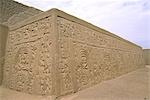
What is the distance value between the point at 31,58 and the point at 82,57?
162 centimetres

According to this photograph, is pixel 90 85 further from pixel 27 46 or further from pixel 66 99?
pixel 27 46

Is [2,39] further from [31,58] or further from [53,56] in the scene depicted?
[53,56]

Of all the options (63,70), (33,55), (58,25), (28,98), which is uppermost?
(58,25)

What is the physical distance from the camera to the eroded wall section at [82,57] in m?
4.82

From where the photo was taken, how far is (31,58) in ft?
17.3

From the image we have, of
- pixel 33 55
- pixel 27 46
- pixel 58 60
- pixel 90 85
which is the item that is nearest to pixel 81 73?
pixel 90 85

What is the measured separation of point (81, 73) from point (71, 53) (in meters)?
0.76

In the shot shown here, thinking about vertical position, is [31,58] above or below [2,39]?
below

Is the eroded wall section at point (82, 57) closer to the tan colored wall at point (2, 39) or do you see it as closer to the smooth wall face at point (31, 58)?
the smooth wall face at point (31, 58)

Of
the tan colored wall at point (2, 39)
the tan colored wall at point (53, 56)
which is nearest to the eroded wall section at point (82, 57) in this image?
the tan colored wall at point (53, 56)

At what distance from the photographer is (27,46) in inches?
220

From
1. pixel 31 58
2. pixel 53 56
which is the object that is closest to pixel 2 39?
pixel 31 58

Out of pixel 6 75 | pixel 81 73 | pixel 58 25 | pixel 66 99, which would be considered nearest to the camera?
pixel 66 99

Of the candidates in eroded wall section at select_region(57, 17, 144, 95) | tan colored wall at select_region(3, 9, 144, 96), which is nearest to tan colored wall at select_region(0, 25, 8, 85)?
tan colored wall at select_region(3, 9, 144, 96)
